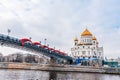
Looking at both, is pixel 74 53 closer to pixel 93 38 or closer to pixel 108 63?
pixel 93 38

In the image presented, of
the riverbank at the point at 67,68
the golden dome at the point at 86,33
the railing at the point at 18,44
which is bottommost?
the riverbank at the point at 67,68

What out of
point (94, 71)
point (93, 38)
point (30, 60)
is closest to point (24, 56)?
point (30, 60)

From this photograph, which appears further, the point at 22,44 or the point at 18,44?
the point at 22,44

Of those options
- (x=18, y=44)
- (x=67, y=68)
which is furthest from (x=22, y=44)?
(x=67, y=68)

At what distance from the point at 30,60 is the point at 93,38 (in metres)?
61.6

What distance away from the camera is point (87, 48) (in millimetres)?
164375

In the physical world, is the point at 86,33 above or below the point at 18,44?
above

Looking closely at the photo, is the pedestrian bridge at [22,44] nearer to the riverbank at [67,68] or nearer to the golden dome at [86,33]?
the riverbank at [67,68]

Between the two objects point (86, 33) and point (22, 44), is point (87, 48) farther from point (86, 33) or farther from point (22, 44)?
point (22, 44)

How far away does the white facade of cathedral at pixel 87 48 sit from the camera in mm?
164000

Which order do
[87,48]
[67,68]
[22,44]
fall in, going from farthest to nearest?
[87,48]
[67,68]
[22,44]

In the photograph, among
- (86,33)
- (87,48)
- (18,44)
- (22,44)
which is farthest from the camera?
(86,33)

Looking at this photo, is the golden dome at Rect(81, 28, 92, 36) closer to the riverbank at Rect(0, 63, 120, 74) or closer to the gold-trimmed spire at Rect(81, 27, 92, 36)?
the gold-trimmed spire at Rect(81, 27, 92, 36)

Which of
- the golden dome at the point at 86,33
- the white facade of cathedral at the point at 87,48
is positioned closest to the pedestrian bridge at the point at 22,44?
the white facade of cathedral at the point at 87,48
